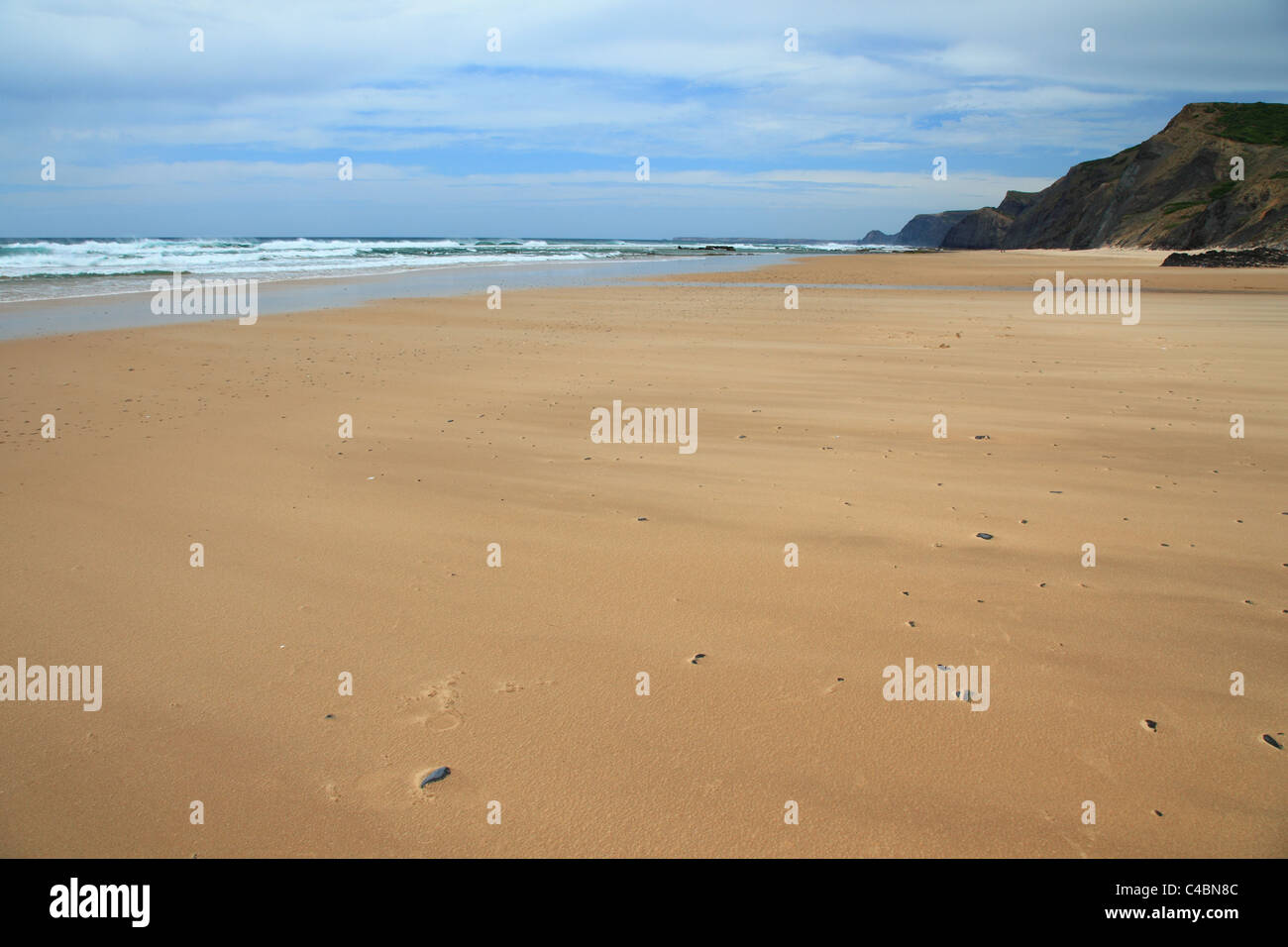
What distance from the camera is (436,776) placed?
2496mm

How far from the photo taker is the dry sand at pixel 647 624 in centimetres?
→ 236

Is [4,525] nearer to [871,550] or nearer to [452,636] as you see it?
[452,636]

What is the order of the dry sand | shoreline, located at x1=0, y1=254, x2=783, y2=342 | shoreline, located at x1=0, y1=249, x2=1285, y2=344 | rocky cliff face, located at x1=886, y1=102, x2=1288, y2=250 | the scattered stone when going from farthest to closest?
rocky cliff face, located at x1=886, y1=102, x2=1288, y2=250
shoreline, located at x1=0, y1=249, x2=1285, y2=344
shoreline, located at x1=0, y1=254, x2=783, y2=342
the scattered stone
the dry sand

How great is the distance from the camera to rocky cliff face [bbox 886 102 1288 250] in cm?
4672

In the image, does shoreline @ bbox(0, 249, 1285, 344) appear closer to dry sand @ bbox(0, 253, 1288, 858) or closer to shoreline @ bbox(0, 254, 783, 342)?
shoreline @ bbox(0, 254, 783, 342)

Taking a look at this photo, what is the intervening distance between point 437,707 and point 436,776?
388 mm

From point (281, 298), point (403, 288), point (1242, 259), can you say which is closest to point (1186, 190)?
point (1242, 259)

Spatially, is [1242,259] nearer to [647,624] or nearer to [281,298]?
[281,298]

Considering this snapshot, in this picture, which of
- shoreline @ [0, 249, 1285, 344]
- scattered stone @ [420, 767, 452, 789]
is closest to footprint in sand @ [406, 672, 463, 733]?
scattered stone @ [420, 767, 452, 789]

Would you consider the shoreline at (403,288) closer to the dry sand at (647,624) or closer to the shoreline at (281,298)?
the shoreline at (281,298)

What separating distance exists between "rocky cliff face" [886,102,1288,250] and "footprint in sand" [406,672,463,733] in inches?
1917

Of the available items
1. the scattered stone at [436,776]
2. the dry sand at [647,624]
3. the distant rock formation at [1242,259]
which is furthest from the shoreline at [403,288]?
the scattered stone at [436,776]
